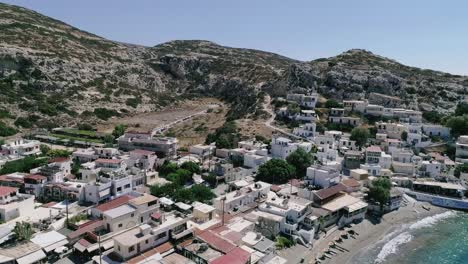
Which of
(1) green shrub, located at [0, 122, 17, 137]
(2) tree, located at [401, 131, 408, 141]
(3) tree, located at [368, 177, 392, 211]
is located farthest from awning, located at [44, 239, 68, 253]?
(2) tree, located at [401, 131, 408, 141]

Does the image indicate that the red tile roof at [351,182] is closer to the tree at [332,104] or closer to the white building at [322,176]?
the white building at [322,176]

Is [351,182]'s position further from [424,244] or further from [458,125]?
[458,125]

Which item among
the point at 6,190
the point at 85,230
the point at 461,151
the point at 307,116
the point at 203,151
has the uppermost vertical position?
the point at 307,116

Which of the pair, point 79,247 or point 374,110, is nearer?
point 79,247

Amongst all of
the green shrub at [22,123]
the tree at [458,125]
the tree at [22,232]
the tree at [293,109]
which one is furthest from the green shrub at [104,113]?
the tree at [458,125]

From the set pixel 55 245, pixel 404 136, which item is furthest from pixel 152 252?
pixel 404 136

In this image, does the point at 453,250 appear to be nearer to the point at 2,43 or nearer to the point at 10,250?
the point at 10,250

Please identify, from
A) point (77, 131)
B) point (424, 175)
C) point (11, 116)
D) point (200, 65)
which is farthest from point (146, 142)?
point (200, 65)
